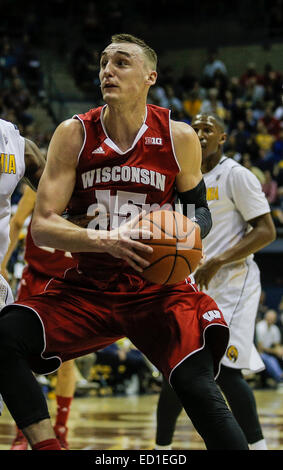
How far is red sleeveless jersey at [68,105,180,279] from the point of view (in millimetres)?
3502

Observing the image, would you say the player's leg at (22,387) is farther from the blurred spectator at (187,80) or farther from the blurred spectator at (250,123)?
the blurred spectator at (187,80)

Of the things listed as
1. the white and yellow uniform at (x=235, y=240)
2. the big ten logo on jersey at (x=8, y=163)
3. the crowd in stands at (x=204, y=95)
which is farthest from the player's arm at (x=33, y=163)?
the crowd in stands at (x=204, y=95)

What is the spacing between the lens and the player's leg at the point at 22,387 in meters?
3.09

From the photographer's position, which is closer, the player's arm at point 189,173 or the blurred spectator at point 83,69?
the player's arm at point 189,173

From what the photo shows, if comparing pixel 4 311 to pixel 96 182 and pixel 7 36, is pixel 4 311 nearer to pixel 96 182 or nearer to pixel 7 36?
pixel 96 182

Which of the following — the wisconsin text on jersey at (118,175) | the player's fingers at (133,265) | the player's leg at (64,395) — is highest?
the wisconsin text on jersey at (118,175)

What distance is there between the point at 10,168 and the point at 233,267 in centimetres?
185

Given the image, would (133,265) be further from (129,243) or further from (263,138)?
(263,138)

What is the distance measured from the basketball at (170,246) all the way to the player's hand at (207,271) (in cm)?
150

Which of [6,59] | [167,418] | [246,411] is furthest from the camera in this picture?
[6,59]

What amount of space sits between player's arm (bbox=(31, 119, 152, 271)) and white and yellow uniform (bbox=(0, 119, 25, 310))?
47cm

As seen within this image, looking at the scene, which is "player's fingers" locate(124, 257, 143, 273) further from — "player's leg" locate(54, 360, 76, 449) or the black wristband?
"player's leg" locate(54, 360, 76, 449)

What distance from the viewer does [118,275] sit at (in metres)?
3.52

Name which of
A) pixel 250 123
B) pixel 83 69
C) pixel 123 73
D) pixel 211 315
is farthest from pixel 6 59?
pixel 211 315
